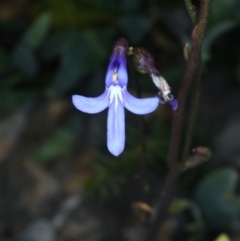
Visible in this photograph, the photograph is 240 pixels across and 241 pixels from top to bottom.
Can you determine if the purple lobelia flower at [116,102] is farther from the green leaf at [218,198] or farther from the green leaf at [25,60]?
the green leaf at [25,60]

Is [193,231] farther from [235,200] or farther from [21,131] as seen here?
[21,131]

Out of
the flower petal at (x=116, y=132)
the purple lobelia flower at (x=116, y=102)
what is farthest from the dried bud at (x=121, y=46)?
the flower petal at (x=116, y=132)

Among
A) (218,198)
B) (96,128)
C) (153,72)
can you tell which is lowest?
(218,198)

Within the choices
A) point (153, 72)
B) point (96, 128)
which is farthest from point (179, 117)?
point (96, 128)

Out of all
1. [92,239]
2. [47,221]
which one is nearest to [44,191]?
[47,221]

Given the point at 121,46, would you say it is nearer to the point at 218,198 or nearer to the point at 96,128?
the point at 218,198

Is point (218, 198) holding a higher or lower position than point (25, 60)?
→ lower

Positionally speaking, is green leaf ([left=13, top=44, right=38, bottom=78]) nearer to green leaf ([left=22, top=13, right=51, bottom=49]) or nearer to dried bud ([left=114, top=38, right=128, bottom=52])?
green leaf ([left=22, top=13, right=51, bottom=49])

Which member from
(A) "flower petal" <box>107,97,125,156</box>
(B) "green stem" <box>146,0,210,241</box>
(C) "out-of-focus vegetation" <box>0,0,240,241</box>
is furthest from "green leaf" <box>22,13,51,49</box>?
(A) "flower petal" <box>107,97,125,156</box>
